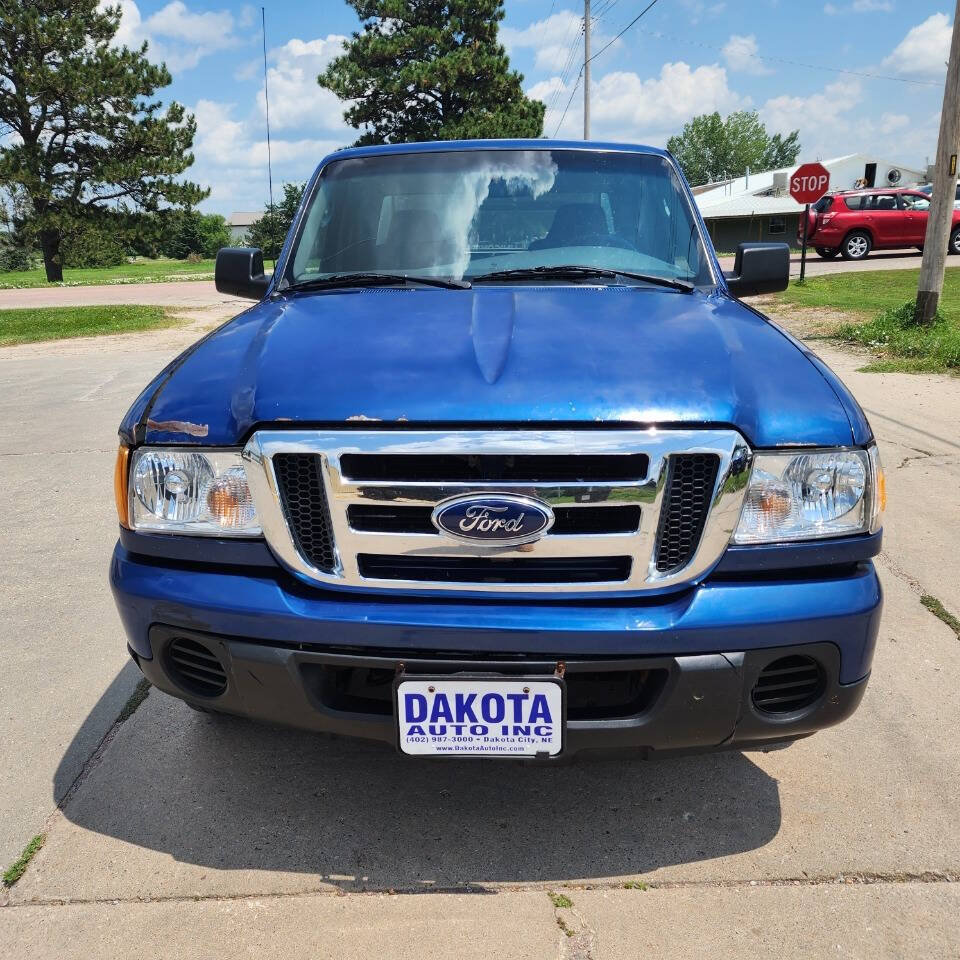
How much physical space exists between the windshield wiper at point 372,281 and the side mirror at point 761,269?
4.02 feet

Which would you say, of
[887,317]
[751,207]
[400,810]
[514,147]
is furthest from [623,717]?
[751,207]

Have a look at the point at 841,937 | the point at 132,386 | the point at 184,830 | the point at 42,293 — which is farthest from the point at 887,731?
the point at 42,293

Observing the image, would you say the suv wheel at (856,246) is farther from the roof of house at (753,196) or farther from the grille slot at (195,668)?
the grille slot at (195,668)

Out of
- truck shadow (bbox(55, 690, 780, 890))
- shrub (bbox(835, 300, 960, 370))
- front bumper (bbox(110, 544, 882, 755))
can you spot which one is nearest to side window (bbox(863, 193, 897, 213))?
shrub (bbox(835, 300, 960, 370))

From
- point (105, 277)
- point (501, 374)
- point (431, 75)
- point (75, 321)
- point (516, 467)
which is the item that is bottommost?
point (105, 277)

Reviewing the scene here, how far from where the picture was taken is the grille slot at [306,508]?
6.78 ft

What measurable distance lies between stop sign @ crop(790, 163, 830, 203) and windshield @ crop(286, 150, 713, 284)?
16369 mm

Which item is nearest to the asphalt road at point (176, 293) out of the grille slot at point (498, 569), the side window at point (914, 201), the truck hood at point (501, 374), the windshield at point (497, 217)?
the side window at point (914, 201)

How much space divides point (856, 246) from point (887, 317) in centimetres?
1450

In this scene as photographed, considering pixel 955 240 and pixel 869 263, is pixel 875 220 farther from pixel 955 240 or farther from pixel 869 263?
pixel 955 240

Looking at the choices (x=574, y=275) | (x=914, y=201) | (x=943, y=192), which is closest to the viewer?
(x=574, y=275)

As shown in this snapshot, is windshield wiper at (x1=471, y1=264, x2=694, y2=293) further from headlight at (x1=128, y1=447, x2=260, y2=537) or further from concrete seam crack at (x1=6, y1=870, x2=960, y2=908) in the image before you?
concrete seam crack at (x1=6, y1=870, x2=960, y2=908)

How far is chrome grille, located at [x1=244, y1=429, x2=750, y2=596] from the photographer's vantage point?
198 centimetres

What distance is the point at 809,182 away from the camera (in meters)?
18.3
